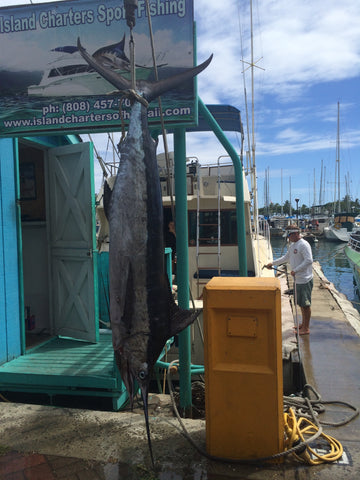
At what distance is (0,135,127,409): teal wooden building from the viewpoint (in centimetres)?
364

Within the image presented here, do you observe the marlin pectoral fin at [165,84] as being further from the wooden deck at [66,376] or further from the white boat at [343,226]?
the white boat at [343,226]

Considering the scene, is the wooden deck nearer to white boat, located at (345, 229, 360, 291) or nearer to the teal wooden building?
the teal wooden building

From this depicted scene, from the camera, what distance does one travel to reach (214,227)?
877cm

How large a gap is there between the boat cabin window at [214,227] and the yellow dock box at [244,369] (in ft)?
20.7

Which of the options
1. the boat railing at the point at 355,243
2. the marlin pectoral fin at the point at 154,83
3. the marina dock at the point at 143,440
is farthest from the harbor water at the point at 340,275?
the marlin pectoral fin at the point at 154,83

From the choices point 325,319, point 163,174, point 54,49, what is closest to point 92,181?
point 54,49

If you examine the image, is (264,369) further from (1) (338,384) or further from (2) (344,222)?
(2) (344,222)

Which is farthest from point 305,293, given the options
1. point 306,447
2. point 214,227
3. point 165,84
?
point 165,84

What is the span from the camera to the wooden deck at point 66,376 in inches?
138

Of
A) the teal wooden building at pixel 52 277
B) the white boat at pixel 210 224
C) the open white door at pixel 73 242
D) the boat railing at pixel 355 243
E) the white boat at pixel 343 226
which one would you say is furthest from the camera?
the white boat at pixel 343 226

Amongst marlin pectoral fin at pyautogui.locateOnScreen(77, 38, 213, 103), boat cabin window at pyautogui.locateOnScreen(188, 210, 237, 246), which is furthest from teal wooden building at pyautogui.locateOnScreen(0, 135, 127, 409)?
boat cabin window at pyautogui.locateOnScreen(188, 210, 237, 246)

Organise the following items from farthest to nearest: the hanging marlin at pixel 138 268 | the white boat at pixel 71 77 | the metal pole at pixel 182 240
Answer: the white boat at pixel 71 77 < the metal pole at pixel 182 240 < the hanging marlin at pixel 138 268

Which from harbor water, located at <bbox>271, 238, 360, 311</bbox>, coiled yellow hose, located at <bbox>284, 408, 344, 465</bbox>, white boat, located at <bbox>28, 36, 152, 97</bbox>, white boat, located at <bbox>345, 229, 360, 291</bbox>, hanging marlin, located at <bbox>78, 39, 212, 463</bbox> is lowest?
harbor water, located at <bbox>271, 238, 360, 311</bbox>

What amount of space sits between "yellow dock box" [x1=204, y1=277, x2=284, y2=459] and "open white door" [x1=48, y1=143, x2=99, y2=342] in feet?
6.79
